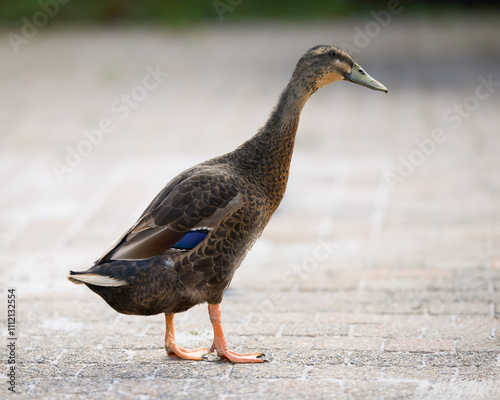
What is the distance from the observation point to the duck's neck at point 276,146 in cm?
441

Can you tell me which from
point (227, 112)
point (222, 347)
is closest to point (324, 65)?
point (222, 347)

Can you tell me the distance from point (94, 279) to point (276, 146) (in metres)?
1.25

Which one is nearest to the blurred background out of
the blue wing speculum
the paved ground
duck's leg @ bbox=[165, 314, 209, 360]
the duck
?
the paved ground

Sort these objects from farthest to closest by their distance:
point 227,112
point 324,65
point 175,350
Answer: point 227,112 < point 324,65 < point 175,350

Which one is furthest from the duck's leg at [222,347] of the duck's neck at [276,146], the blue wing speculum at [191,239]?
the duck's neck at [276,146]

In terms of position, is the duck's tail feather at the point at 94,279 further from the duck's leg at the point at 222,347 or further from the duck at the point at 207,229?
the duck's leg at the point at 222,347

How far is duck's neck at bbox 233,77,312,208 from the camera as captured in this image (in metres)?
4.41

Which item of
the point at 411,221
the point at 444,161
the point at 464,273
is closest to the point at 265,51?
the point at 444,161

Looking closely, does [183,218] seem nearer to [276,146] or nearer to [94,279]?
[94,279]

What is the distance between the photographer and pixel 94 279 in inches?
156

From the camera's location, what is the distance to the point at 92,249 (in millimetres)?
6398

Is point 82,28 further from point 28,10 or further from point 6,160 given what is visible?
point 6,160

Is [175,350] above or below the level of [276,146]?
below

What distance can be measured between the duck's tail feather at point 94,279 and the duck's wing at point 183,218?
14cm
